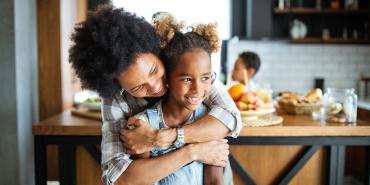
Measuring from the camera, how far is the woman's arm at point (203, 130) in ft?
3.32

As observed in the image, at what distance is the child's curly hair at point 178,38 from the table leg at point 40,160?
847mm

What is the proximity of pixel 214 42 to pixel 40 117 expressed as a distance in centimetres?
213

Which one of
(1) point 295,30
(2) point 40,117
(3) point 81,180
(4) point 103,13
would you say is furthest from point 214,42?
(1) point 295,30

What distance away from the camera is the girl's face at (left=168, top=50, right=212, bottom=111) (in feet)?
3.20

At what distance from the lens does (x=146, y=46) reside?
946 mm

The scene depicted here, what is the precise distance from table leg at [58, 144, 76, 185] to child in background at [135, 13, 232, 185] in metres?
0.67

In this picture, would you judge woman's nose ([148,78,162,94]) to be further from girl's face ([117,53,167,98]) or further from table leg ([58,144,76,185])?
table leg ([58,144,76,185])

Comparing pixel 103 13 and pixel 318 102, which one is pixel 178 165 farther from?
pixel 318 102

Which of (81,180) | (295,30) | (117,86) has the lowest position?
(81,180)

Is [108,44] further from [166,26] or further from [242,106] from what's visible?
[242,106]

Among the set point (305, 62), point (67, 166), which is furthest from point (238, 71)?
point (67, 166)

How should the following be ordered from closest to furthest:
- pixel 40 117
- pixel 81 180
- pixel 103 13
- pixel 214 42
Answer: pixel 103 13, pixel 214 42, pixel 81 180, pixel 40 117

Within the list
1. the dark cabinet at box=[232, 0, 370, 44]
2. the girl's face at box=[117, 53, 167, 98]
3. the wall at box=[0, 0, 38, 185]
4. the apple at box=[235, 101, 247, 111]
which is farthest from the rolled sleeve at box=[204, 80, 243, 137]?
the dark cabinet at box=[232, 0, 370, 44]

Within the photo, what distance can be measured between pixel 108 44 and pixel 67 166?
91 cm
